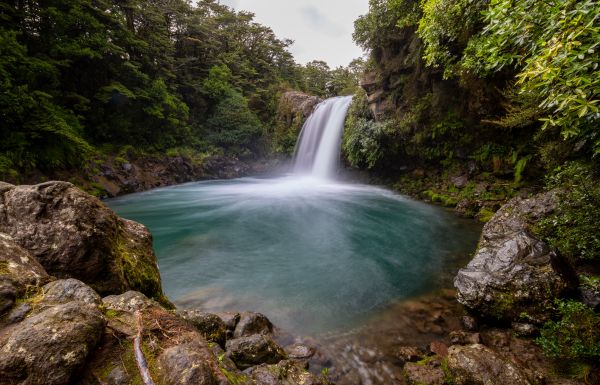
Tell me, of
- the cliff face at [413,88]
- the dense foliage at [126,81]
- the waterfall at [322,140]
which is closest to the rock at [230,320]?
the dense foliage at [126,81]

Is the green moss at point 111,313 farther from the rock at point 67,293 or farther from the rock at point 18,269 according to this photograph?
the rock at point 18,269

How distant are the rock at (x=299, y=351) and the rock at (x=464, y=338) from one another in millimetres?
1843

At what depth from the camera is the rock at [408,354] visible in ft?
11.0

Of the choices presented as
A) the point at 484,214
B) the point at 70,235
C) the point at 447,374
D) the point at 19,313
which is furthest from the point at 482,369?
the point at 484,214

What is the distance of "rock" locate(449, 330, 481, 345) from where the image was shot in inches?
139

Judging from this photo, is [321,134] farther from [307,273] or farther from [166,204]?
[307,273]

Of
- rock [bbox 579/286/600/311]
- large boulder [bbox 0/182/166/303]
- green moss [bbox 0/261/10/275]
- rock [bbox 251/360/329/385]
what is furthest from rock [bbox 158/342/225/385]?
rock [bbox 579/286/600/311]

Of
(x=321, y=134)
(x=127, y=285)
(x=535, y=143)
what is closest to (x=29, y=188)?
(x=127, y=285)

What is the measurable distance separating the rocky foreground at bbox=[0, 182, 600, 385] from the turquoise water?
2.36 ft

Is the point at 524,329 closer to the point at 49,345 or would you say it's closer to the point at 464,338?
the point at 464,338

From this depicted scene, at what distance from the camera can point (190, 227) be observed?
29.8 feet

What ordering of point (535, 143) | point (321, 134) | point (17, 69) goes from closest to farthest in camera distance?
1. point (535, 143)
2. point (17, 69)
3. point (321, 134)

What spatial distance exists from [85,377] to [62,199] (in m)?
2.05

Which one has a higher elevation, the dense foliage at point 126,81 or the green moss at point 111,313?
the dense foliage at point 126,81
